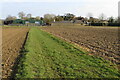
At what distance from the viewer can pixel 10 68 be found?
27.2 ft

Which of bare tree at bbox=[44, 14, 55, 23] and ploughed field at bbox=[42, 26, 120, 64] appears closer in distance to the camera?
ploughed field at bbox=[42, 26, 120, 64]

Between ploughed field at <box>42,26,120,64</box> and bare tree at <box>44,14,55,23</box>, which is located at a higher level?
bare tree at <box>44,14,55,23</box>

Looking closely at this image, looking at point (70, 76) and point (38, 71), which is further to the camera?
point (38, 71)

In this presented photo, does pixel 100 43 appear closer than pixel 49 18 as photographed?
Yes

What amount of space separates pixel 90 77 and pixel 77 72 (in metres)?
0.71

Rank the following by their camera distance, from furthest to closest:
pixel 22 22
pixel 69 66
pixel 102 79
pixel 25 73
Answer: pixel 22 22, pixel 69 66, pixel 25 73, pixel 102 79

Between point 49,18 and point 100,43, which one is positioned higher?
point 49,18

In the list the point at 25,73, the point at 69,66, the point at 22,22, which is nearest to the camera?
the point at 25,73

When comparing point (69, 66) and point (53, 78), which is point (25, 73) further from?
point (69, 66)

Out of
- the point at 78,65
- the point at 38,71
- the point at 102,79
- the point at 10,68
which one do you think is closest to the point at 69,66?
the point at 78,65

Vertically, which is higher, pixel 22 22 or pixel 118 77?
pixel 22 22

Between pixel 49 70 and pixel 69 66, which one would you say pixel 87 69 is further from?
pixel 49 70

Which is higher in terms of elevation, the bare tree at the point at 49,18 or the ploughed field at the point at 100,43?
the bare tree at the point at 49,18

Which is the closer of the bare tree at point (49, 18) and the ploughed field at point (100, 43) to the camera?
the ploughed field at point (100, 43)
